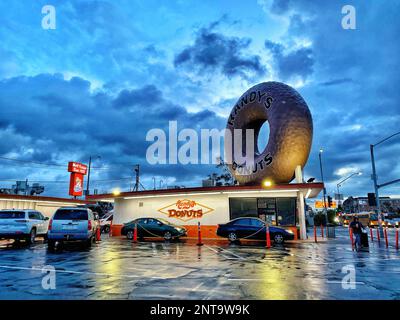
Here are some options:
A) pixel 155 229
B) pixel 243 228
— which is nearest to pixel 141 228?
pixel 155 229

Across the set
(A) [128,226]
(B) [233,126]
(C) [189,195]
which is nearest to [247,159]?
(B) [233,126]

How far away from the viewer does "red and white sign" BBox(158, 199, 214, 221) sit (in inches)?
920

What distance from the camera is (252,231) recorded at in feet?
61.8

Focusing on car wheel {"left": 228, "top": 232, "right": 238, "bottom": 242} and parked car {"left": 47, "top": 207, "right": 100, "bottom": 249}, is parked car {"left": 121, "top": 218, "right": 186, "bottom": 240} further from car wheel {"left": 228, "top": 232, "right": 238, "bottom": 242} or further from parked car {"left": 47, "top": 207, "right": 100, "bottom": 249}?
parked car {"left": 47, "top": 207, "right": 100, "bottom": 249}

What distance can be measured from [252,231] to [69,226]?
1047 cm

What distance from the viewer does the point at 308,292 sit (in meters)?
6.43

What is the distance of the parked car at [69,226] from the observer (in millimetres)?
13797

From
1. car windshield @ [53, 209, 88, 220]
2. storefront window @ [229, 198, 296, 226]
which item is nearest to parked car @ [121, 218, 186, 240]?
storefront window @ [229, 198, 296, 226]

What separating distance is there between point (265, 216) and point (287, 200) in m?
1.99

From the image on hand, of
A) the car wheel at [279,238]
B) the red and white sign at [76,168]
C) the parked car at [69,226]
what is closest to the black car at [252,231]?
the car wheel at [279,238]

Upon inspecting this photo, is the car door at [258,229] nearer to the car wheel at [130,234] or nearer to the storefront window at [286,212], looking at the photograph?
the storefront window at [286,212]

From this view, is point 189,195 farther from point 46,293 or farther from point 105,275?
point 46,293

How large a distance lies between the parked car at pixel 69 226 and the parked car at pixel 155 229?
659cm

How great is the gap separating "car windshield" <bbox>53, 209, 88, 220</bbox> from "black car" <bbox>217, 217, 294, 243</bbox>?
877 cm
